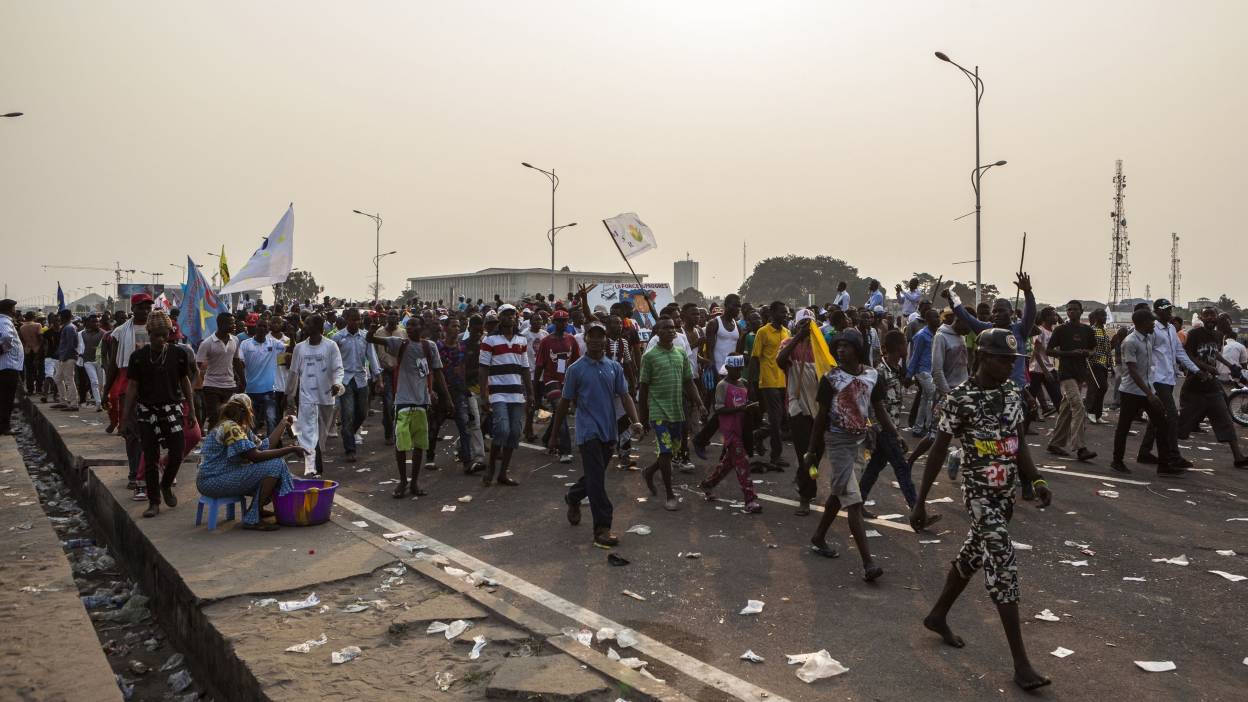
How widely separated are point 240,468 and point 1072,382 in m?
9.27

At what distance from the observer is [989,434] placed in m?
4.60

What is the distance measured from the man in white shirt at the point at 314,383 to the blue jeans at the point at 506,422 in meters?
2.05

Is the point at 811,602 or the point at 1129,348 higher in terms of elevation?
the point at 1129,348

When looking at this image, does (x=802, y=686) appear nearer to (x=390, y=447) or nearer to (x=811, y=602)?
(x=811, y=602)

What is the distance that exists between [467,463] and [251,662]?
18.6 ft

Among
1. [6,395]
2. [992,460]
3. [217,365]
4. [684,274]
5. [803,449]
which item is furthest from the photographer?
[684,274]

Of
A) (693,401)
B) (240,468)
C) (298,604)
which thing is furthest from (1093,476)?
(240,468)

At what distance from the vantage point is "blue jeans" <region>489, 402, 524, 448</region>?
29.9 feet

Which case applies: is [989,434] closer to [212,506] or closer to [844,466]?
[844,466]

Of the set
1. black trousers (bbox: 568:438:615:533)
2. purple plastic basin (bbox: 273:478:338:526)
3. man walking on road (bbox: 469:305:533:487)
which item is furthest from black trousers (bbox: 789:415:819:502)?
purple plastic basin (bbox: 273:478:338:526)

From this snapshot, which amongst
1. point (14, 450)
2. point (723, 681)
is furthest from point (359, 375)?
point (723, 681)

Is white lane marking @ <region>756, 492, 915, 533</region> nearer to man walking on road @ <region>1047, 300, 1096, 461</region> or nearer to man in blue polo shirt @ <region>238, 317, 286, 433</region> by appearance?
man walking on road @ <region>1047, 300, 1096, 461</region>

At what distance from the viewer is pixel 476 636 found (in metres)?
4.91

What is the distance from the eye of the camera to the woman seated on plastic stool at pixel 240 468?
716cm
